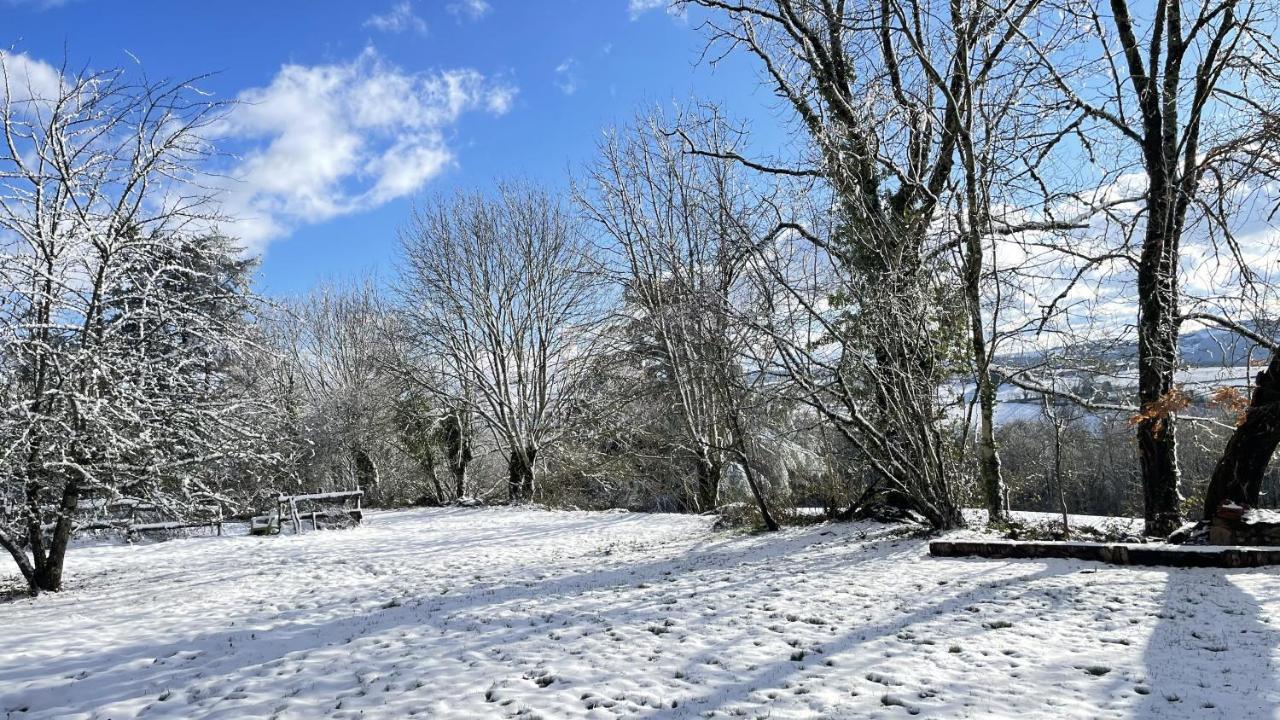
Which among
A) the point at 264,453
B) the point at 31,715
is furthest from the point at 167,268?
the point at 31,715

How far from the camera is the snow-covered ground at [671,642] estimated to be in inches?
151

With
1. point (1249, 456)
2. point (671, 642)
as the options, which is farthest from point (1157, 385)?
point (671, 642)

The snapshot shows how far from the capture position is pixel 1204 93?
7.47 metres

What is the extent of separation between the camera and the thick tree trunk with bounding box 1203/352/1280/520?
7.73m

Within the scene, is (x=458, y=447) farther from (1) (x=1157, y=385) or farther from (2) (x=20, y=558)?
(1) (x=1157, y=385)

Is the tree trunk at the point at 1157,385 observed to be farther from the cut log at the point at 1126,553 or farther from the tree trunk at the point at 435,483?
the tree trunk at the point at 435,483

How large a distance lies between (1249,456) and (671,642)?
7527mm

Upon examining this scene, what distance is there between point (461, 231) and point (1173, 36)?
54.2 ft

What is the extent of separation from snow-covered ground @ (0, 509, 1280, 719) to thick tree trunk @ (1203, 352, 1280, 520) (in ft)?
7.90

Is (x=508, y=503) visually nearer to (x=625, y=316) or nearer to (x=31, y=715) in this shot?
(x=625, y=316)

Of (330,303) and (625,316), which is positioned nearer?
(625,316)

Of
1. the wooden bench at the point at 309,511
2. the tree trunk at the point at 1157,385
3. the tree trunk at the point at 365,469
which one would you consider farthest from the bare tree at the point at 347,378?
the tree trunk at the point at 1157,385

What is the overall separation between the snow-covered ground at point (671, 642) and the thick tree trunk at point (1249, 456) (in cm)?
241

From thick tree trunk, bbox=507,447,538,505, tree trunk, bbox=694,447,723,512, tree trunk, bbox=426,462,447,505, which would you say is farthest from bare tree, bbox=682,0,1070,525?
tree trunk, bbox=426,462,447,505
